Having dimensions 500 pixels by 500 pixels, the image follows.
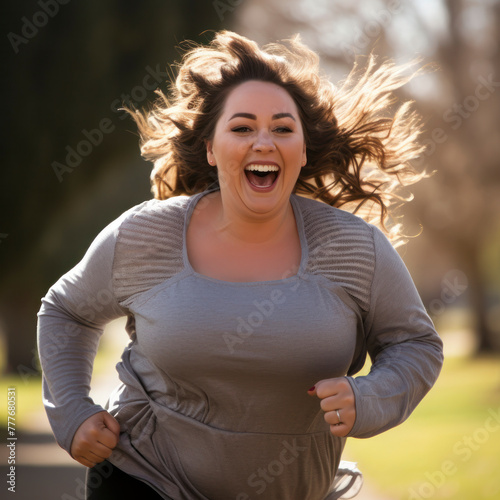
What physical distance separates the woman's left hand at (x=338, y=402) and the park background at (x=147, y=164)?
4.25 ft

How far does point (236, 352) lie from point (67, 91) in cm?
650

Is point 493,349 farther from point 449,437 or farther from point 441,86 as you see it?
point 449,437

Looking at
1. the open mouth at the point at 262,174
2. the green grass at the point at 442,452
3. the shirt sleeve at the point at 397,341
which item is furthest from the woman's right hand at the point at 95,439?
the green grass at the point at 442,452

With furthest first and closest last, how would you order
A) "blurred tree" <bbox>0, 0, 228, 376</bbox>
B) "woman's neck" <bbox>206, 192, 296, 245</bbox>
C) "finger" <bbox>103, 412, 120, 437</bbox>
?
"blurred tree" <bbox>0, 0, 228, 376</bbox>
"woman's neck" <bbox>206, 192, 296, 245</bbox>
"finger" <bbox>103, 412, 120, 437</bbox>

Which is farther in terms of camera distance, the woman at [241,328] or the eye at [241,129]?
the eye at [241,129]

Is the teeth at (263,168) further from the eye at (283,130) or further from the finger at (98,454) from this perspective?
the finger at (98,454)

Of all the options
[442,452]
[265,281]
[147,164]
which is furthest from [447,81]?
[265,281]

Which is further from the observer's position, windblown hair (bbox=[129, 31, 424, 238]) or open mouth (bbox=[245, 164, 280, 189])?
windblown hair (bbox=[129, 31, 424, 238])

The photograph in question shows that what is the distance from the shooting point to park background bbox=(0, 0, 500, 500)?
8398 millimetres

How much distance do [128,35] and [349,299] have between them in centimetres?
663

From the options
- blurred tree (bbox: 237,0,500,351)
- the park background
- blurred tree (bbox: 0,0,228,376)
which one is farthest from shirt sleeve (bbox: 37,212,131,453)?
blurred tree (bbox: 237,0,500,351)

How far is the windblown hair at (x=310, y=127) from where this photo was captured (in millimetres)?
3455

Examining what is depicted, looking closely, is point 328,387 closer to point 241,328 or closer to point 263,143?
point 241,328

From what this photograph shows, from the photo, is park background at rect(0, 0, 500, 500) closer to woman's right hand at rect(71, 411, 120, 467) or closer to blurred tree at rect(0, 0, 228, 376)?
blurred tree at rect(0, 0, 228, 376)
